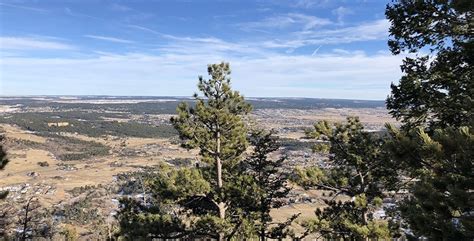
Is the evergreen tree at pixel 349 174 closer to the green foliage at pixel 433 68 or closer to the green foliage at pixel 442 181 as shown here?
the green foliage at pixel 433 68

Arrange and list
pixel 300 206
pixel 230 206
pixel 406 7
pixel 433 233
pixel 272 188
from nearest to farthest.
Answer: pixel 433 233, pixel 406 7, pixel 230 206, pixel 272 188, pixel 300 206

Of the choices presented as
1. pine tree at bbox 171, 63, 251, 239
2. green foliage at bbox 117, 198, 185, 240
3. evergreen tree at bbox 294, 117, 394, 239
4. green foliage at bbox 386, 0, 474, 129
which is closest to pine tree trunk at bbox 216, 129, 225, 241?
pine tree at bbox 171, 63, 251, 239

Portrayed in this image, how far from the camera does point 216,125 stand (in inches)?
806

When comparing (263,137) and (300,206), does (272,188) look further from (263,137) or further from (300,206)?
(300,206)

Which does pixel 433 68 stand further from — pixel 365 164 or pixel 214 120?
pixel 214 120

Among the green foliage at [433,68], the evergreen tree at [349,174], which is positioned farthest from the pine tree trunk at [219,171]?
the green foliage at [433,68]

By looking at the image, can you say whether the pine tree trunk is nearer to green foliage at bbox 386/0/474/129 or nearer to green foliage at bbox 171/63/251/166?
green foliage at bbox 171/63/251/166

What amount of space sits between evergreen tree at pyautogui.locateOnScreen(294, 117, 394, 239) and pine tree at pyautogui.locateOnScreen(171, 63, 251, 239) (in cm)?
425

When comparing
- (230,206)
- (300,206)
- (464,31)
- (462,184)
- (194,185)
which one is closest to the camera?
(462,184)

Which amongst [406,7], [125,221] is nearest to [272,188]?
[125,221]

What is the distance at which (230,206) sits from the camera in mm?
20812

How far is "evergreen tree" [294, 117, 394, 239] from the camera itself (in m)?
17.0

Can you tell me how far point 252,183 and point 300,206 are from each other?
6794 cm

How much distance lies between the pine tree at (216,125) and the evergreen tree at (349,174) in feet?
13.9
